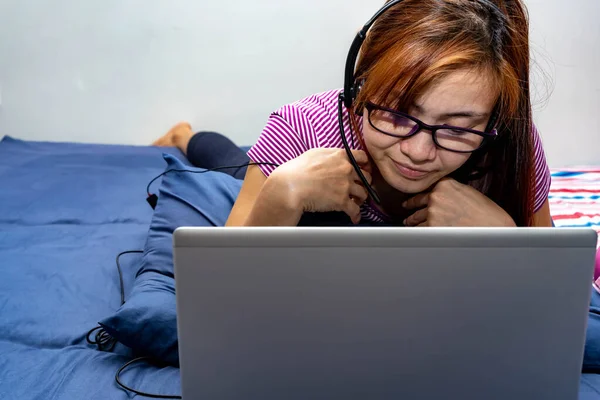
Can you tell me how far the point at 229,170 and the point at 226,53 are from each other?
0.81 metres

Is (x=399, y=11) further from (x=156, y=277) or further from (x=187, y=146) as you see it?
(x=187, y=146)

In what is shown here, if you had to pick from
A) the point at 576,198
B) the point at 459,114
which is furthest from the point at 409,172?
the point at 576,198

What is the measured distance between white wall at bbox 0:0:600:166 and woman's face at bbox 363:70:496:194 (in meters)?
1.50

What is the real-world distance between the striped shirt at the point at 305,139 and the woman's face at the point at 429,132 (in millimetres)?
156

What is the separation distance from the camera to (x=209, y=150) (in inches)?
72.7

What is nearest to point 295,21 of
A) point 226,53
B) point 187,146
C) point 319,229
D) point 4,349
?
point 226,53

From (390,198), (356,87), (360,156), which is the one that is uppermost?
(356,87)

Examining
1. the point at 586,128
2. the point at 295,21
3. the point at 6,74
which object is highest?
the point at 295,21

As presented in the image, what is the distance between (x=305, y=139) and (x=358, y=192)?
0.54 ft

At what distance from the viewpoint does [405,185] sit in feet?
2.90

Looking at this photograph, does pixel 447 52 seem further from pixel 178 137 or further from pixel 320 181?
pixel 178 137

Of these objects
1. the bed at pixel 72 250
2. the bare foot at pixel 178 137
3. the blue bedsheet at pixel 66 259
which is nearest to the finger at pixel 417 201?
the bed at pixel 72 250

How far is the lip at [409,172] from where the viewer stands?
0.86 m

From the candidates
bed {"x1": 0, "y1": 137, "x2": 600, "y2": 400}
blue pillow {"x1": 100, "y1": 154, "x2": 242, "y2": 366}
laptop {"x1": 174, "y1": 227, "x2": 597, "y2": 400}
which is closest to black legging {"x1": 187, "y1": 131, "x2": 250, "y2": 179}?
bed {"x1": 0, "y1": 137, "x2": 600, "y2": 400}
